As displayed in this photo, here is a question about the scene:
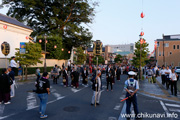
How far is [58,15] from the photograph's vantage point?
35.1 m

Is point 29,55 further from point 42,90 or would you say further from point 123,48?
point 123,48

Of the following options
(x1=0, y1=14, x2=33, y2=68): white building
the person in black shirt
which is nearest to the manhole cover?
the person in black shirt

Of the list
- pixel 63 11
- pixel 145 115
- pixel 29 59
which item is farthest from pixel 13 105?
pixel 63 11

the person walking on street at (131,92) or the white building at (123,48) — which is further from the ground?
the white building at (123,48)

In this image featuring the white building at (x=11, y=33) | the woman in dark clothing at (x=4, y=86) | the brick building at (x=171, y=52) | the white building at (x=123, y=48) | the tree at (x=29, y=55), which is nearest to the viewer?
the woman in dark clothing at (x=4, y=86)

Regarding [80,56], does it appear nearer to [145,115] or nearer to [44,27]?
[44,27]

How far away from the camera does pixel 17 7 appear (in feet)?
110

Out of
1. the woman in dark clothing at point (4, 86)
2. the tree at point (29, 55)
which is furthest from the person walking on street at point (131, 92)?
the tree at point (29, 55)

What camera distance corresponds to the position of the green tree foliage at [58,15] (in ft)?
106

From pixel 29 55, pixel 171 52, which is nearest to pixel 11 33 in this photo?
pixel 29 55

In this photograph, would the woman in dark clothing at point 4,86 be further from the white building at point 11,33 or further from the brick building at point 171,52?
the brick building at point 171,52

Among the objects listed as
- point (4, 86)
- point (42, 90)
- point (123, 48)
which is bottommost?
point (4, 86)

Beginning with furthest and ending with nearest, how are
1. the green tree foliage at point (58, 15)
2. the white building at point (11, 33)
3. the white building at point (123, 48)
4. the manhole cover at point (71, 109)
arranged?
the white building at point (123, 48), the green tree foliage at point (58, 15), the white building at point (11, 33), the manhole cover at point (71, 109)

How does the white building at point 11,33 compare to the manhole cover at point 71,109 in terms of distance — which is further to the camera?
the white building at point 11,33
